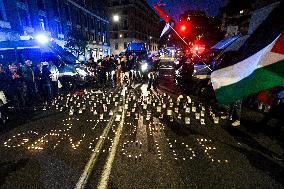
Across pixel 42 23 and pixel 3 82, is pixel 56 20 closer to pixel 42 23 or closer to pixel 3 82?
pixel 42 23

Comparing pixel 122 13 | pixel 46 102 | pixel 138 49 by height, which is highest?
pixel 122 13

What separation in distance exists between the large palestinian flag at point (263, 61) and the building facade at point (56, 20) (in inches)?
908

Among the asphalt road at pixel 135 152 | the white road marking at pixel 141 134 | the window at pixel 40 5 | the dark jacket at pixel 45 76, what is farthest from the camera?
the window at pixel 40 5

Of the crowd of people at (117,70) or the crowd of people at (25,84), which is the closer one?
the crowd of people at (25,84)

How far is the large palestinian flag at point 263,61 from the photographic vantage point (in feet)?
11.4

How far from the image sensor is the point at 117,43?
76.9 metres

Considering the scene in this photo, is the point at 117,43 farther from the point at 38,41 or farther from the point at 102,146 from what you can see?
the point at 102,146

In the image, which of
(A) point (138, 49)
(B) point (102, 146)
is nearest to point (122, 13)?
(A) point (138, 49)

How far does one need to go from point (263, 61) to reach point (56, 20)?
35.0 meters

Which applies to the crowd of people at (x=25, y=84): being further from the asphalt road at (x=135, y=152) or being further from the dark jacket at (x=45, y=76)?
the asphalt road at (x=135, y=152)

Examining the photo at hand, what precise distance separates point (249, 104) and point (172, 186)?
7236 millimetres

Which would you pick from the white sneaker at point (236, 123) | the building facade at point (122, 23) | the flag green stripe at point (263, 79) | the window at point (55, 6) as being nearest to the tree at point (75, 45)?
the window at point (55, 6)

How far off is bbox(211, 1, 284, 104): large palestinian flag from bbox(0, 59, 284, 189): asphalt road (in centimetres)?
180

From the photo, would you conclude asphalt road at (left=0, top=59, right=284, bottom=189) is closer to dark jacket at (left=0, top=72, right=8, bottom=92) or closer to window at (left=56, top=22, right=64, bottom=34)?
dark jacket at (left=0, top=72, right=8, bottom=92)
